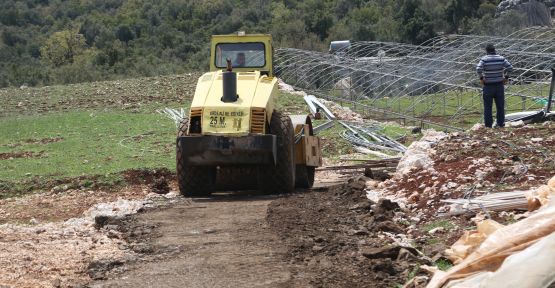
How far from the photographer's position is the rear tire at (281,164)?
15.3 m

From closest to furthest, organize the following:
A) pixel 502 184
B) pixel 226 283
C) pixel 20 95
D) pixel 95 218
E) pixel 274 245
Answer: pixel 226 283
pixel 274 245
pixel 502 184
pixel 95 218
pixel 20 95

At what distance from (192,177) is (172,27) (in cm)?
7742

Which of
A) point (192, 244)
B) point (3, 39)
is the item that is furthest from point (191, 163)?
point (3, 39)

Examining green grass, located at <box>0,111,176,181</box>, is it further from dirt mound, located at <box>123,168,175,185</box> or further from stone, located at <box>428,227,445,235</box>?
stone, located at <box>428,227,445,235</box>

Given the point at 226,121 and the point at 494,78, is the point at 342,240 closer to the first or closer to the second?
the point at 226,121

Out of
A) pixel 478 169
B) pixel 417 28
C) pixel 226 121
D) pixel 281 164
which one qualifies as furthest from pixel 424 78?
pixel 417 28

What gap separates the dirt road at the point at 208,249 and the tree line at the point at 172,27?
4509cm

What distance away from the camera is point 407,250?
9.24 metres

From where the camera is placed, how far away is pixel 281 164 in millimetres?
15305

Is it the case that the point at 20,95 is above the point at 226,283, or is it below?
below

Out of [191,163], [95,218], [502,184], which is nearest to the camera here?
[502,184]

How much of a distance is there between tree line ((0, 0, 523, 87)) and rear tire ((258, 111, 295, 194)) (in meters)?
42.5

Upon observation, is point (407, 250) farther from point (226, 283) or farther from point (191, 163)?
point (191, 163)

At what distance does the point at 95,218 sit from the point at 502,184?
540 cm
